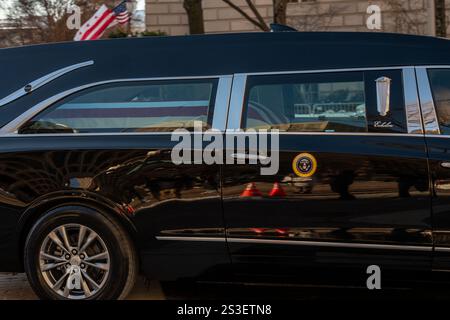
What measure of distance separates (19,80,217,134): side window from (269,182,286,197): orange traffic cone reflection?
2.05 ft

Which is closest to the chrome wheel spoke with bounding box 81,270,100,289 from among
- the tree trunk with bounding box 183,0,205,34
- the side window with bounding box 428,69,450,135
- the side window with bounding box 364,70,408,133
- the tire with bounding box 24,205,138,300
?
the tire with bounding box 24,205,138,300

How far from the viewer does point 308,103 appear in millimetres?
3947

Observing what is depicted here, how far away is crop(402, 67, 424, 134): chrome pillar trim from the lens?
3803mm

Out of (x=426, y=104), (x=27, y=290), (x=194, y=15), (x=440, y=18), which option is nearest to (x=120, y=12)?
(x=194, y=15)

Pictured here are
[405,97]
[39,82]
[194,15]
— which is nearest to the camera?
[405,97]

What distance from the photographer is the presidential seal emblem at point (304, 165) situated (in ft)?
12.6

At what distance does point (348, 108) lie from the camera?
3.92 meters

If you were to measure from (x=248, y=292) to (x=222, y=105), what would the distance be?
5.23 feet

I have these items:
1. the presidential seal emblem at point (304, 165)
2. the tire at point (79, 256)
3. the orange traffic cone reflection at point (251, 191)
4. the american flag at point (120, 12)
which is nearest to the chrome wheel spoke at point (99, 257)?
the tire at point (79, 256)

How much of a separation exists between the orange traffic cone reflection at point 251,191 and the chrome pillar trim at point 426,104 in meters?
1.15

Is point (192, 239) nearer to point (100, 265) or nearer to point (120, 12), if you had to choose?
point (100, 265)
